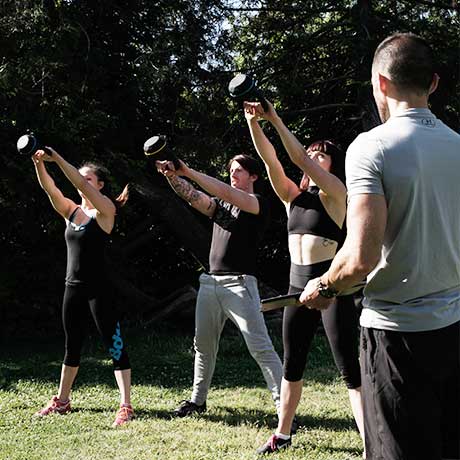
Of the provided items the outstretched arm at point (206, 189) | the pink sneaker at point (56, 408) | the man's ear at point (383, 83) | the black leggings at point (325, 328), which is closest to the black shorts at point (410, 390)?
the man's ear at point (383, 83)

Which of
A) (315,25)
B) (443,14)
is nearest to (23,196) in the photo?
(315,25)

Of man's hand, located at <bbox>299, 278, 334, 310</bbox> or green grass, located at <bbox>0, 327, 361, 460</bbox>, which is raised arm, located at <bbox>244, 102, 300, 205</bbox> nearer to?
man's hand, located at <bbox>299, 278, 334, 310</bbox>

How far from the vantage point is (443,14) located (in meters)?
10.1

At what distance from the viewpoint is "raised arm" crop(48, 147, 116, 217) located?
193 inches

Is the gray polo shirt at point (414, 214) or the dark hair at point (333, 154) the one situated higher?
the gray polo shirt at point (414, 214)

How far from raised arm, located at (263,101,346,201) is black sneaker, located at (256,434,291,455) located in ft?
4.85

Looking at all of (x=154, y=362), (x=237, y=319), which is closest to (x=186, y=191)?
(x=237, y=319)

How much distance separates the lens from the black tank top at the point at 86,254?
16.8 ft

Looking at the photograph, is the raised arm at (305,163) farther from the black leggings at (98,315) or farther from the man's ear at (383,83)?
the black leggings at (98,315)

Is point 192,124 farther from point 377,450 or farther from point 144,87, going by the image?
point 377,450

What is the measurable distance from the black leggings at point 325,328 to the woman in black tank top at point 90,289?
1.50 meters

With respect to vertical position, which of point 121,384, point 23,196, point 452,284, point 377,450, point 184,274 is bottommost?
point 184,274

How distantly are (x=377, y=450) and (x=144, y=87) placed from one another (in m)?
7.16

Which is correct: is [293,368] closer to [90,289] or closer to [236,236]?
[236,236]
